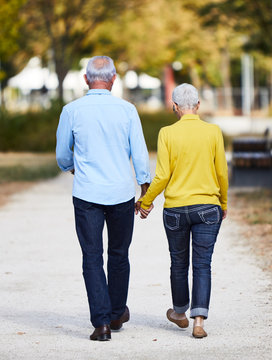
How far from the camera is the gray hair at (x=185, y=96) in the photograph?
6.02 m

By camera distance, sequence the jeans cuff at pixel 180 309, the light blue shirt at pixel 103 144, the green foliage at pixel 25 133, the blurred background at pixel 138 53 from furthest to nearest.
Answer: the green foliage at pixel 25 133 < the blurred background at pixel 138 53 < the jeans cuff at pixel 180 309 < the light blue shirt at pixel 103 144

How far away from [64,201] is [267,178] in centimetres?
391

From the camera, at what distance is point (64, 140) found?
6004 mm

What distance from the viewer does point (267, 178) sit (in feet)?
55.5

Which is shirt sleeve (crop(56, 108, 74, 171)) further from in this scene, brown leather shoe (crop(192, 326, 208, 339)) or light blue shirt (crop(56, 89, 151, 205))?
brown leather shoe (crop(192, 326, 208, 339))

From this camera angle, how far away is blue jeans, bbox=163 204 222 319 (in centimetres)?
598

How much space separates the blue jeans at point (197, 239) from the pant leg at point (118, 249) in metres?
0.24

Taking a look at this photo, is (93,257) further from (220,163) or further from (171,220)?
(220,163)

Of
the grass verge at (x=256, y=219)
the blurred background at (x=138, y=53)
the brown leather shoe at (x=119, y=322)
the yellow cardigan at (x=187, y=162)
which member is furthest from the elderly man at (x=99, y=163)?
the blurred background at (x=138, y=53)

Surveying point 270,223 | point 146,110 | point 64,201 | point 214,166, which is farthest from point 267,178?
point 146,110

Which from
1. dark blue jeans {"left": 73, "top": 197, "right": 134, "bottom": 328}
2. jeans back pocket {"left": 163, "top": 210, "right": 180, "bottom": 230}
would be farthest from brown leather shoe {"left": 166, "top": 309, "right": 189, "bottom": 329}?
jeans back pocket {"left": 163, "top": 210, "right": 180, "bottom": 230}

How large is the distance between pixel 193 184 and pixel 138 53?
4642 cm

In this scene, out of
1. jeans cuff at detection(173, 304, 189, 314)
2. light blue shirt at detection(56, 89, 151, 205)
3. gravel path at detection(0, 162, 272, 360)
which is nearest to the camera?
gravel path at detection(0, 162, 272, 360)

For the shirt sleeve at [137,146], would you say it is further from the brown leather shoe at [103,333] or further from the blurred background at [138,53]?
the blurred background at [138,53]
